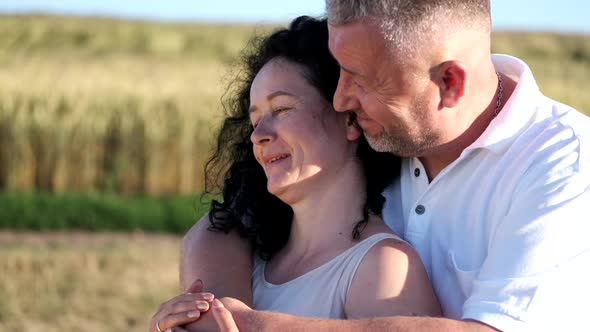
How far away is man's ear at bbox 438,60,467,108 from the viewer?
125 inches

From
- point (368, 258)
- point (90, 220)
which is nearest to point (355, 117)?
point (368, 258)

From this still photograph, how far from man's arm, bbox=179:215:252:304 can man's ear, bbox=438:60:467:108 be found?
0.80 metres

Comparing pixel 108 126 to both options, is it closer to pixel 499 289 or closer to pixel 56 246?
pixel 56 246

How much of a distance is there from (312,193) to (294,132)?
0.62 ft

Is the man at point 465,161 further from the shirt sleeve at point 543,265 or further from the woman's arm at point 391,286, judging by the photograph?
the woman's arm at point 391,286

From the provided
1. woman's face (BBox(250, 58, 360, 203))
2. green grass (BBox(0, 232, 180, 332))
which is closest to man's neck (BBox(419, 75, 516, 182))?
woman's face (BBox(250, 58, 360, 203))

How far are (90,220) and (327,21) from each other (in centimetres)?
948

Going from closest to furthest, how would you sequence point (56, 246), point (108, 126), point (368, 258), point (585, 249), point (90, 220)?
point (585, 249) → point (368, 258) → point (56, 246) → point (90, 220) → point (108, 126)

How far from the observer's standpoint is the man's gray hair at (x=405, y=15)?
3.15 m

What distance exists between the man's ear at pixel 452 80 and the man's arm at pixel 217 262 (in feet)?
2.64

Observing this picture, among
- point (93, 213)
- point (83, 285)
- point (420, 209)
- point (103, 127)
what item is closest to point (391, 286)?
point (420, 209)

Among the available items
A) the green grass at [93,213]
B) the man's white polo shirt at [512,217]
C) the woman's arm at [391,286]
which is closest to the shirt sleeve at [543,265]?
the man's white polo shirt at [512,217]

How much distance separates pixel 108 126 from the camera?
44.9 feet

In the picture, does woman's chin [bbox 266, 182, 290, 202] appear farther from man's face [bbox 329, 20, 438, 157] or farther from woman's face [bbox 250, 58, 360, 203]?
man's face [bbox 329, 20, 438, 157]
